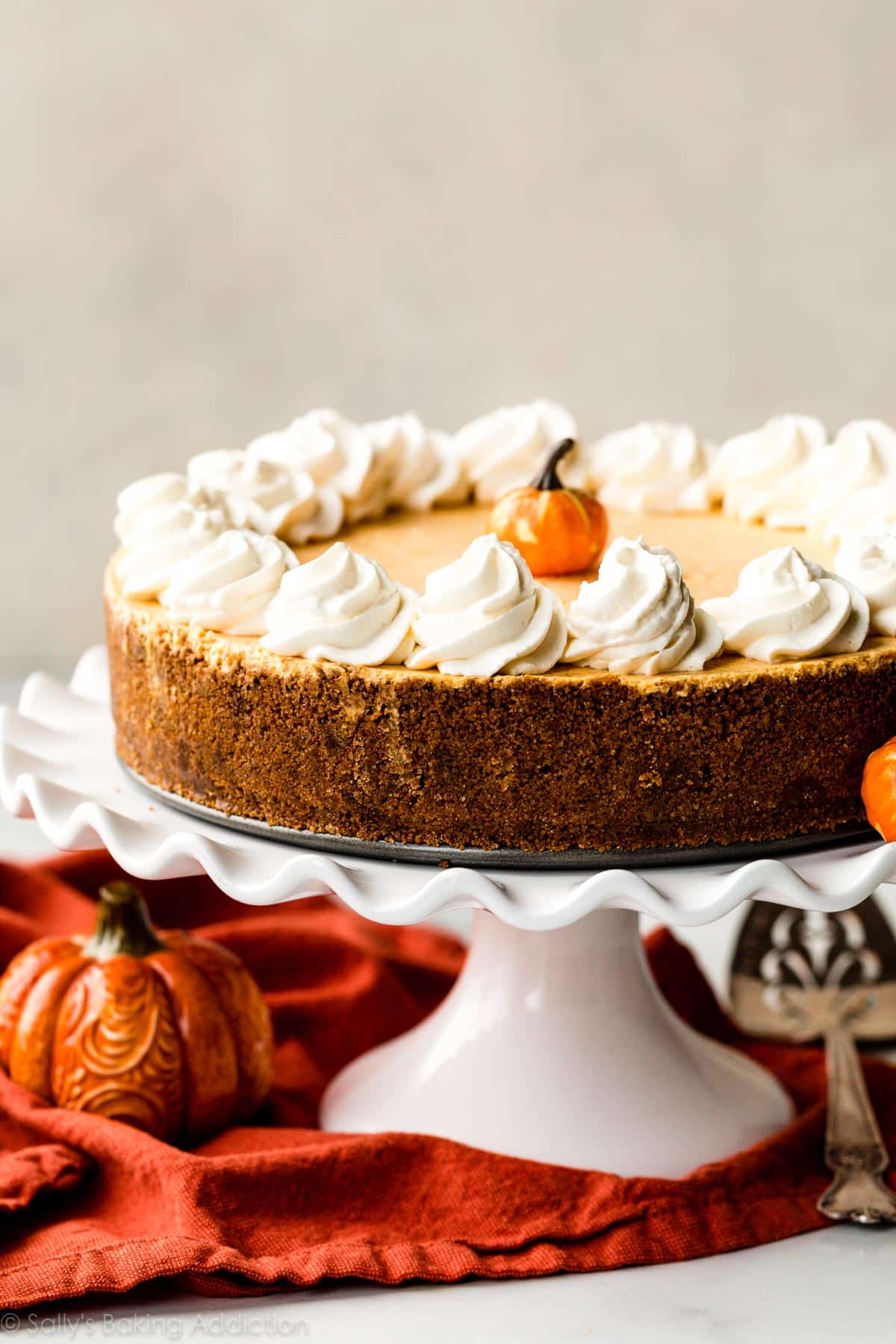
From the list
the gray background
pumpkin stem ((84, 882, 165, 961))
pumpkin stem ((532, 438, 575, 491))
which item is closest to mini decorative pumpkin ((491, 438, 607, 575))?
pumpkin stem ((532, 438, 575, 491))

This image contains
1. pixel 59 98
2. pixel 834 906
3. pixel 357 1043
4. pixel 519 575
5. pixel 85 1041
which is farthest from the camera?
pixel 59 98

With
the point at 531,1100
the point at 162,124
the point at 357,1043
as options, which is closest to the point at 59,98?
the point at 162,124

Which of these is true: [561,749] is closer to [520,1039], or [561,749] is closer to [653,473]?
[520,1039]

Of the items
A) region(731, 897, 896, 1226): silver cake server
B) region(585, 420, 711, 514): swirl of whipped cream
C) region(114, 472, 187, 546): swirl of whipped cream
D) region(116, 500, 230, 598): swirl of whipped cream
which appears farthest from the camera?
region(585, 420, 711, 514): swirl of whipped cream

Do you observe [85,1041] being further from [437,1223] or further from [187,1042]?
[437,1223]

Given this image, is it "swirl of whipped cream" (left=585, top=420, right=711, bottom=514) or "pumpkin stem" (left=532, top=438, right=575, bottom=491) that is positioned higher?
"pumpkin stem" (left=532, top=438, right=575, bottom=491)

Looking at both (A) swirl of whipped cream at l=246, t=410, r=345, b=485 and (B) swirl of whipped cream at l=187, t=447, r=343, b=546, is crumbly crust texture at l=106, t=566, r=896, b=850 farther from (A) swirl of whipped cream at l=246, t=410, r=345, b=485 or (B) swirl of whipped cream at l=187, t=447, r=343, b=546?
(A) swirl of whipped cream at l=246, t=410, r=345, b=485

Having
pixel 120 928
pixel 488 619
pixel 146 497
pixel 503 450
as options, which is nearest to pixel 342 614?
pixel 488 619
